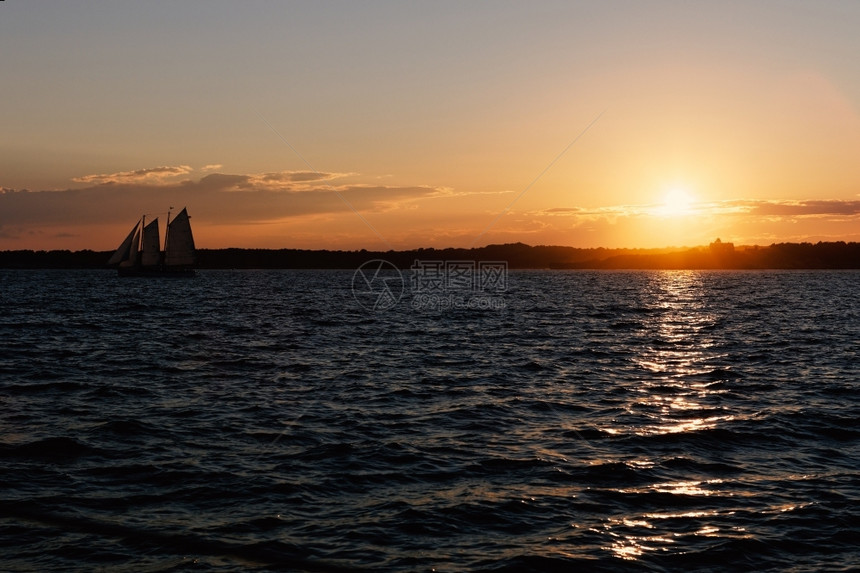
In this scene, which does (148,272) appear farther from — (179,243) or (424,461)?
(424,461)

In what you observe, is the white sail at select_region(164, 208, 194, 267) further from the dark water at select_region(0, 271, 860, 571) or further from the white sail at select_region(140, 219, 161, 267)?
the dark water at select_region(0, 271, 860, 571)

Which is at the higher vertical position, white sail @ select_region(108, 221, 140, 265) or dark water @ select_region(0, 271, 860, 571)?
white sail @ select_region(108, 221, 140, 265)

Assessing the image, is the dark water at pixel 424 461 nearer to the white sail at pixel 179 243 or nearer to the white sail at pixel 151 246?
the white sail at pixel 179 243

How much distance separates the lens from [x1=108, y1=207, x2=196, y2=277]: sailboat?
160 m

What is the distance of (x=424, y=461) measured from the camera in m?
18.4

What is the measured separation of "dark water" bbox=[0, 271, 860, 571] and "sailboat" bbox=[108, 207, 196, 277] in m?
126

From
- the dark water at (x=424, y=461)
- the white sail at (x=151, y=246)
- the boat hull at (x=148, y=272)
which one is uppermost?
the white sail at (x=151, y=246)

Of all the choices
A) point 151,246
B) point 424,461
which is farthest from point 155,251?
point 424,461

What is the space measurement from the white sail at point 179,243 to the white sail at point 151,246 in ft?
6.04

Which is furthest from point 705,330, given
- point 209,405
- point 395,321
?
point 209,405

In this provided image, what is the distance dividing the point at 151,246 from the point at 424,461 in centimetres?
15564

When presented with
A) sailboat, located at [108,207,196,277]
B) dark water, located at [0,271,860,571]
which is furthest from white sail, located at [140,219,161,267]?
dark water, located at [0,271,860,571]

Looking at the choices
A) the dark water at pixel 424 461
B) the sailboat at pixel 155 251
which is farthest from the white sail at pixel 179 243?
the dark water at pixel 424 461

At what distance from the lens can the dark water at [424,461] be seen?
12875 mm
